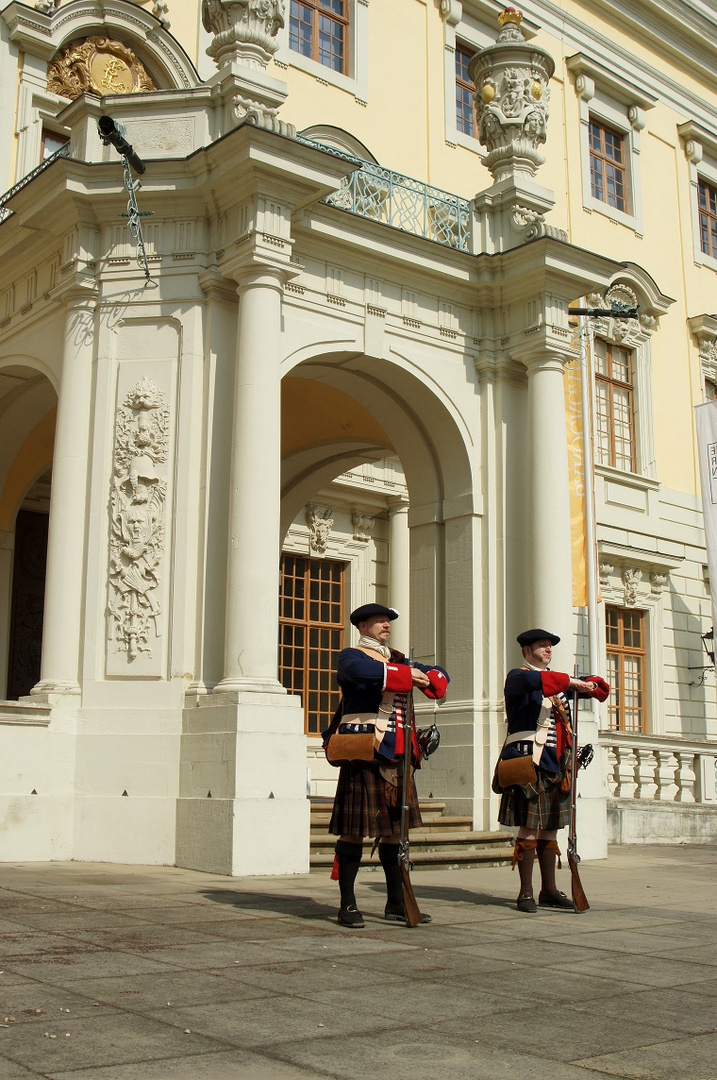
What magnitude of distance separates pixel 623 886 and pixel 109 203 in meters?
8.16

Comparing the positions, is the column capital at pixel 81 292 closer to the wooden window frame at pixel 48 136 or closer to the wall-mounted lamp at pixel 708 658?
the wooden window frame at pixel 48 136

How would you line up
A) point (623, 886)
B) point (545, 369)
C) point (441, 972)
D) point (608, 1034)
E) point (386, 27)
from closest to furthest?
point (608, 1034), point (441, 972), point (623, 886), point (545, 369), point (386, 27)

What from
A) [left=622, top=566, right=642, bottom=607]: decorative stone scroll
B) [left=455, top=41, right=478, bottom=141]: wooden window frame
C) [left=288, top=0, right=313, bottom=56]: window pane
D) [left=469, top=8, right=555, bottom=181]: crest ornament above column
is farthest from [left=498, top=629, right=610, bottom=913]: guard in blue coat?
[left=455, top=41, right=478, bottom=141]: wooden window frame

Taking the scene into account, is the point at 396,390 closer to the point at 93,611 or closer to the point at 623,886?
the point at 93,611

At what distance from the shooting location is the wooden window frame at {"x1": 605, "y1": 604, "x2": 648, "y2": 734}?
21.6 metres

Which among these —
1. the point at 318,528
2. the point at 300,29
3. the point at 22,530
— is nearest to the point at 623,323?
the point at 318,528

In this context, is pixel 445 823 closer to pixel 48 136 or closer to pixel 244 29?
pixel 244 29

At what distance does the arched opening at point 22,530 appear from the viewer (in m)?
15.3

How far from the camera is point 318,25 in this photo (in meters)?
19.4

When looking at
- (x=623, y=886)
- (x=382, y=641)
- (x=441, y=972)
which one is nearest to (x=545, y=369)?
(x=623, y=886)

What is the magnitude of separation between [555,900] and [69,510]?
6183mm

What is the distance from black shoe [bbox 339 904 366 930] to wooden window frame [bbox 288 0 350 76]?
15561 mm

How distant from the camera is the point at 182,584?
37.3 feet

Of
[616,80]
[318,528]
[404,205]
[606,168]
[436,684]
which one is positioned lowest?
[436,684]
